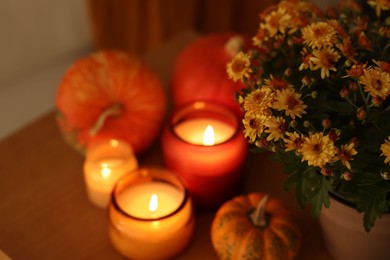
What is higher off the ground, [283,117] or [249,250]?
[283,117]

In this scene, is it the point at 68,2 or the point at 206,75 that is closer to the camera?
the point at 206,75

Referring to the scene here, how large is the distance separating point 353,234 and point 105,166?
372 mm

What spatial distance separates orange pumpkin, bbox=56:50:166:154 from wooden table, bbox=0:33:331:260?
6 cm

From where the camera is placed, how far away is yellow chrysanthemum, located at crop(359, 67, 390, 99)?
0.55 meters

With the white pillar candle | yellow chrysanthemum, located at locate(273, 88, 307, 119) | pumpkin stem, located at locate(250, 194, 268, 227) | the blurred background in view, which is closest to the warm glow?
the white pillar candle

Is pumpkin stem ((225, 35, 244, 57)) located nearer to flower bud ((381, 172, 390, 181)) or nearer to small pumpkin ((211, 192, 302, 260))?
small pumpkin ((211, 192, 302, 260))

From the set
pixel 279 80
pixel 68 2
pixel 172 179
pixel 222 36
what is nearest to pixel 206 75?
pixel 222 36

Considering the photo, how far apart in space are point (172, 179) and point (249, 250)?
159 millimetres

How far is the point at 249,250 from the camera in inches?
27.2

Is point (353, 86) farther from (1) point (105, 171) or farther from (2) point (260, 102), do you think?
(1) point (105, 171)

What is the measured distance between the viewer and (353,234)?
0.67 m

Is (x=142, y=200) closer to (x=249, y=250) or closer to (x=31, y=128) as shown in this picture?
(x=249, y=250)

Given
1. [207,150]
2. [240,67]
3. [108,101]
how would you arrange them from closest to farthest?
[240,67] < [207,150] < [108,101]

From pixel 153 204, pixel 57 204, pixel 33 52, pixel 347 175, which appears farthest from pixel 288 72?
pixel 33 52
